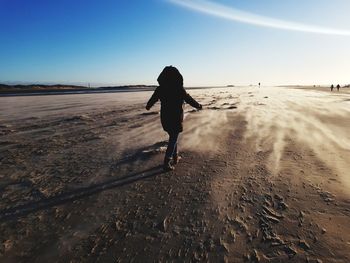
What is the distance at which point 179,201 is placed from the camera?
4.10 m

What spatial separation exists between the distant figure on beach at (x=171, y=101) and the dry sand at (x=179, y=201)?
0.43 metres

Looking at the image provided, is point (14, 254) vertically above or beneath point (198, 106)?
beneath

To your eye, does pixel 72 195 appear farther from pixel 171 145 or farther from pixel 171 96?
pixel 171 96

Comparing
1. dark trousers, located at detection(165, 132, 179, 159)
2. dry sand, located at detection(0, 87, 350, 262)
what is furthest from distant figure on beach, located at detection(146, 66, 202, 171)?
dry sand, located at detection(0, 87, 350, 262)

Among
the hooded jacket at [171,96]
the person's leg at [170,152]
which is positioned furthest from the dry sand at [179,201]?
the hooded jacket at [171,96]

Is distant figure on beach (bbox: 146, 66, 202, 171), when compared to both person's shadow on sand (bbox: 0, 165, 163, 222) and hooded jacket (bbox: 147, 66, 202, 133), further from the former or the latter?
person's shadow on sand (bbox: 0, 165, 163, 222)

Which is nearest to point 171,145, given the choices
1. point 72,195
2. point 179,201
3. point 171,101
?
point 171,101

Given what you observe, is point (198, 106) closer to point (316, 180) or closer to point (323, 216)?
point (316, 180)

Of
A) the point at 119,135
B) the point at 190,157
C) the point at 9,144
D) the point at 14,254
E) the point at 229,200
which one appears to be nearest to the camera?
the point at 14,254

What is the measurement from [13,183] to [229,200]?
362 cm

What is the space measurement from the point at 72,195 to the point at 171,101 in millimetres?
2508

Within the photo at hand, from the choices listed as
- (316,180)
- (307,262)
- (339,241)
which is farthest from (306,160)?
(307,262)

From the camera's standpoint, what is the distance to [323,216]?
357 cm

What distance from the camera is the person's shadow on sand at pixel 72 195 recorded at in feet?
12.6
